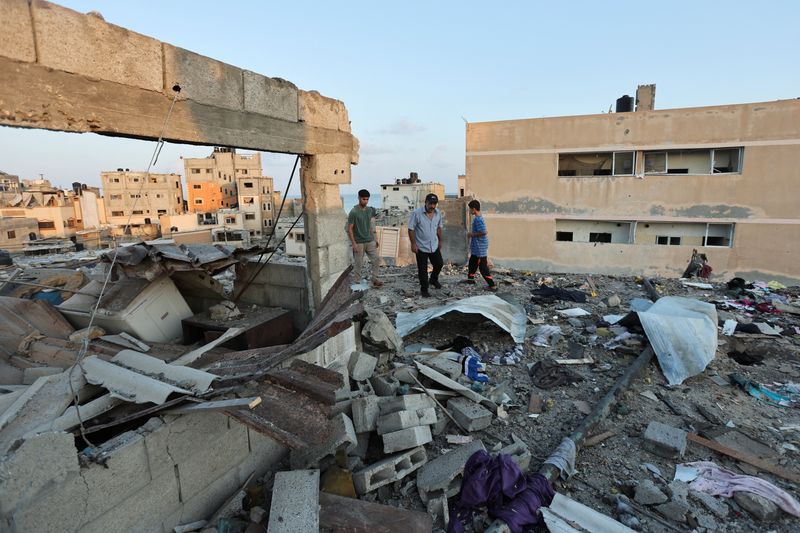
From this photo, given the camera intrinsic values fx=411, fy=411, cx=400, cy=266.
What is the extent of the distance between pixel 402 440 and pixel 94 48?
11.2 ft

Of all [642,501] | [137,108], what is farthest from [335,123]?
[642,501]

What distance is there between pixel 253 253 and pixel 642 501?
13.3 ft

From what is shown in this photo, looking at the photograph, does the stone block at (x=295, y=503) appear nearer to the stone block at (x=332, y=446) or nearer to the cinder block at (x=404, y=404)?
the stone block at (x=332, y=446)

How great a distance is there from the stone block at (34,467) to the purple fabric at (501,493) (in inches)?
89.0

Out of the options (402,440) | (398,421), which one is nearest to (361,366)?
(398,421)

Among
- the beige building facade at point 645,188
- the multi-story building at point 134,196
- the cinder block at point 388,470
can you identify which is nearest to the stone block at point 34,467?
the cinder block at point 388,470

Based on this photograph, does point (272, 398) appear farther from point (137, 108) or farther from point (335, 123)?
point (335, 123)

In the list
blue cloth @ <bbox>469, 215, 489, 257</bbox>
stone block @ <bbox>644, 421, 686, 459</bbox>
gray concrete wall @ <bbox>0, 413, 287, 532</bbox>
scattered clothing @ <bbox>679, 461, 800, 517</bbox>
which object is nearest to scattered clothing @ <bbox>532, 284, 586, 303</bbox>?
blue cloth @ <bbox>469, 215, 489, 257</bbox>

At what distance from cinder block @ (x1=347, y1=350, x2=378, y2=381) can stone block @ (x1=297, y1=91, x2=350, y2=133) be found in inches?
98.7

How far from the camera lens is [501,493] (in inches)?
114

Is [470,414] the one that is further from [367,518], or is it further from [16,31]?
[16,31]

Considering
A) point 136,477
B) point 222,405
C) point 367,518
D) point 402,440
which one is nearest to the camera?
point 222,405

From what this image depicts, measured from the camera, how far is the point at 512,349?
18.0 feet

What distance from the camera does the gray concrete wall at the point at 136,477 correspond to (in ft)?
6.15
